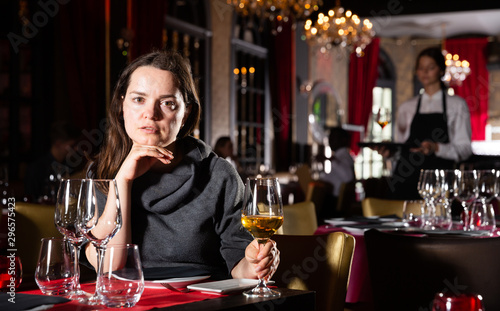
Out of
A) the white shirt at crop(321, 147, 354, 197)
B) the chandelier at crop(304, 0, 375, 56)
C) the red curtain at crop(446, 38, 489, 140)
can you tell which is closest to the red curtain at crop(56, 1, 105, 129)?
the white shirt at crop(321, 147, 354, 197)

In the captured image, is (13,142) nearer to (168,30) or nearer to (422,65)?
(168,30)

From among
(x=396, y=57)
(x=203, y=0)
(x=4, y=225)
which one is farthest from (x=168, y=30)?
(x=396, y=57)

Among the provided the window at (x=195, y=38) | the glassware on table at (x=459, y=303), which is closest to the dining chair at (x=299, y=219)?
the glassware on table at (x=459, y=303)

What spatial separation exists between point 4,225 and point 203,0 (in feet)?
19.3

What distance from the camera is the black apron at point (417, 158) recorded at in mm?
4227

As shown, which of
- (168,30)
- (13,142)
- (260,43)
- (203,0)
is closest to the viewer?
(13,142)

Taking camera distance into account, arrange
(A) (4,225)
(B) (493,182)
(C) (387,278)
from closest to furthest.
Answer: (C) (387,278), (A) (4,225), (B) (493,182)

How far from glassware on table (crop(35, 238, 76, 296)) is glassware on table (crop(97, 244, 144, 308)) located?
24 centimetres

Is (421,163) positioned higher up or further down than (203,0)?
further down

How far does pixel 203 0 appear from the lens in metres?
8.37

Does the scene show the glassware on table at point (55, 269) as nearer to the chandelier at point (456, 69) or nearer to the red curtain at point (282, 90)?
the red curtain at point (282, 90)

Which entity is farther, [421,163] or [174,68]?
[421,163]

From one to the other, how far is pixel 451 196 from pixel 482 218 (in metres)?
0.20

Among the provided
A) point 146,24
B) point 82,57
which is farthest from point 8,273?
point 146,24
